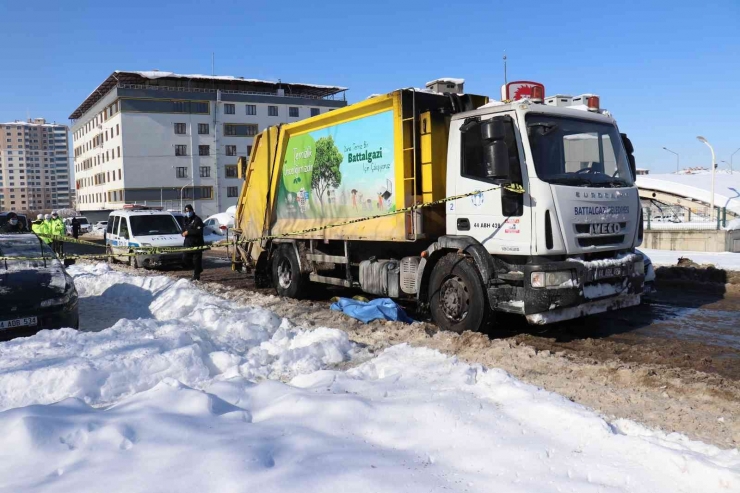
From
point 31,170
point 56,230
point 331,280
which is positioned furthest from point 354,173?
point 31,170

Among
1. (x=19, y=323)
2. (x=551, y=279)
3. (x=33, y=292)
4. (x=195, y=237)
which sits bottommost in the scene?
(x=19, y=323)

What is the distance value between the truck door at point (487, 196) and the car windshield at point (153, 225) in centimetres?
1235

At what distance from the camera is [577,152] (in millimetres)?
6805

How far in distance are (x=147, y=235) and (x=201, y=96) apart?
5468 centimetres

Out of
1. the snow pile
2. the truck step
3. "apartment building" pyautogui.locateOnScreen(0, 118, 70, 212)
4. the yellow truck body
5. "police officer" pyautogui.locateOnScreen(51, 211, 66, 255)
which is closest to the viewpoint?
the snow pile

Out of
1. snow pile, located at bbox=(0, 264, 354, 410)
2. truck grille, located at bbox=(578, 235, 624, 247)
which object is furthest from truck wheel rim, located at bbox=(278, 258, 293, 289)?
truck grille, located at bbox=(578, 235, 624, 247)

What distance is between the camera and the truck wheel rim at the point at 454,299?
6922 mm

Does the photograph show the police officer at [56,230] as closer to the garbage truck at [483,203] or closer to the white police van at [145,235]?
the white police van at [145,235]

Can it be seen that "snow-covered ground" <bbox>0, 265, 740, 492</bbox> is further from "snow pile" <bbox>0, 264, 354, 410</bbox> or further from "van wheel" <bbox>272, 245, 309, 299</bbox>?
"van wheel" <bbox>272, 245, 309, 299</bbox>

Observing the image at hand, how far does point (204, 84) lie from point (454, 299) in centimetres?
6786

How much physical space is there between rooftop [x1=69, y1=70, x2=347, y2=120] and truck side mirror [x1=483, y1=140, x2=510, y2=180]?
6621cm

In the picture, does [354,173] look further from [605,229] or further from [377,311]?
[605,229]

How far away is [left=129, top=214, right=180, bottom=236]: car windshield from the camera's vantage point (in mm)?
17141

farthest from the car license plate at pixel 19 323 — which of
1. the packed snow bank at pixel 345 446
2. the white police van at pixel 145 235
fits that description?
the white police van at pixel 145 235
